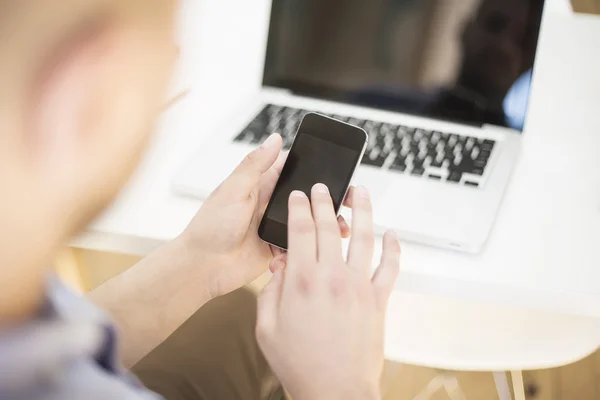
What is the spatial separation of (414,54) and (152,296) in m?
0.46

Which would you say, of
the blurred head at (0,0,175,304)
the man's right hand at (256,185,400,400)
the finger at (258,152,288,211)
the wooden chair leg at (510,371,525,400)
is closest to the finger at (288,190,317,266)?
the man's right hand at (256,185,400,400)

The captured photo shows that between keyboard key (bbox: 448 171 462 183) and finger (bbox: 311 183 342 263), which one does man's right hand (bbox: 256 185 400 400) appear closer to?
finger (bbox: 311 183 342 263)

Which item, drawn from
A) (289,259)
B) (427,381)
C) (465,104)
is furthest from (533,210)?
Result: (427,381)

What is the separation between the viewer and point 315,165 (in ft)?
2.03

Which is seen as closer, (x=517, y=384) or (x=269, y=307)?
(x=269, y=307)

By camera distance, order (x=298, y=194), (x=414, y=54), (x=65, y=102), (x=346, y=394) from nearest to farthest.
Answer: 1. (x=65, y=102)
2. (x=346, y=394)
3. (x=298, y=194)
4. (x=414, y=54)

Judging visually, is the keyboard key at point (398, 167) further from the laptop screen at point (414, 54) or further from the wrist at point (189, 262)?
the wrist at point (189, 262)

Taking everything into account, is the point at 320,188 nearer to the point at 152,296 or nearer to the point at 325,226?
the point at 325,226

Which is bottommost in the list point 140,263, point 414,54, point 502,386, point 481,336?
point 502,386

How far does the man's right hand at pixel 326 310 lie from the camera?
47cm

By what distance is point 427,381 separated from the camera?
1235mm

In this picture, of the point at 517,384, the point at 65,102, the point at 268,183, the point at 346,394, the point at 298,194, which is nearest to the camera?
the point at 65,102

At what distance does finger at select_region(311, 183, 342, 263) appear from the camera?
52 cm

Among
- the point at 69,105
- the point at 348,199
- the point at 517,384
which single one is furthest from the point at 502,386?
the point at 69,105
